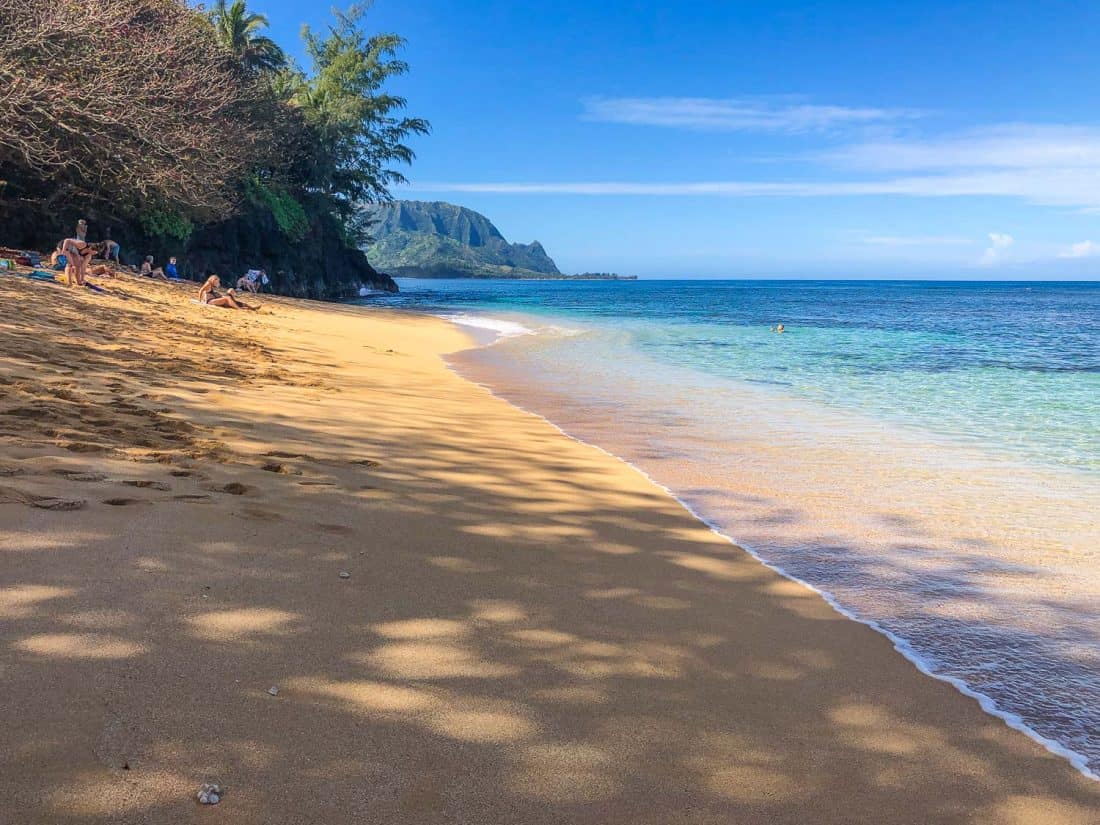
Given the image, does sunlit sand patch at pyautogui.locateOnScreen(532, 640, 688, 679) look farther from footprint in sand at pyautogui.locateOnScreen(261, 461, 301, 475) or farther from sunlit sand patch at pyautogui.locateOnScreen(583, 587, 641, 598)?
footprint in sand at pyautogui.locateOnScreen(261, 461, 301, 475)

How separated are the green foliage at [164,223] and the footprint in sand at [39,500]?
24.0m

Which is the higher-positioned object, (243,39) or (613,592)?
(243,39)

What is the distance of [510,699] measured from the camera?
214cm

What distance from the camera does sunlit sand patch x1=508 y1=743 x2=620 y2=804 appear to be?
1.76 m

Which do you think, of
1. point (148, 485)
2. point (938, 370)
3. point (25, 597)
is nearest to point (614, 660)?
point (25, 597)

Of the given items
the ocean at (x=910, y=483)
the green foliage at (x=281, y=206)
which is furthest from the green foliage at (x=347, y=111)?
the ocean at (x=910, y=483)

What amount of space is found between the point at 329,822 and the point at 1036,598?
3.25 meters

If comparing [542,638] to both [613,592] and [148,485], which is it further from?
[148,485]

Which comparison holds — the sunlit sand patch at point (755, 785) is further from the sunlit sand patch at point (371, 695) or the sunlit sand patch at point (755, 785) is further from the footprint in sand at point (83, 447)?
the footprint in sand at point (83, 447)

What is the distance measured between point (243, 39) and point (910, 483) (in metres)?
37.9

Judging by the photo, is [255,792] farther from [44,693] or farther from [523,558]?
[523,558]

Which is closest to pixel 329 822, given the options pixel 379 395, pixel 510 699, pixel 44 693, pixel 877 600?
pixel 510 699

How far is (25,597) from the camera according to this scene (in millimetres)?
2275

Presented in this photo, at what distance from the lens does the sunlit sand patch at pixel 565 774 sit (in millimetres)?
1758
